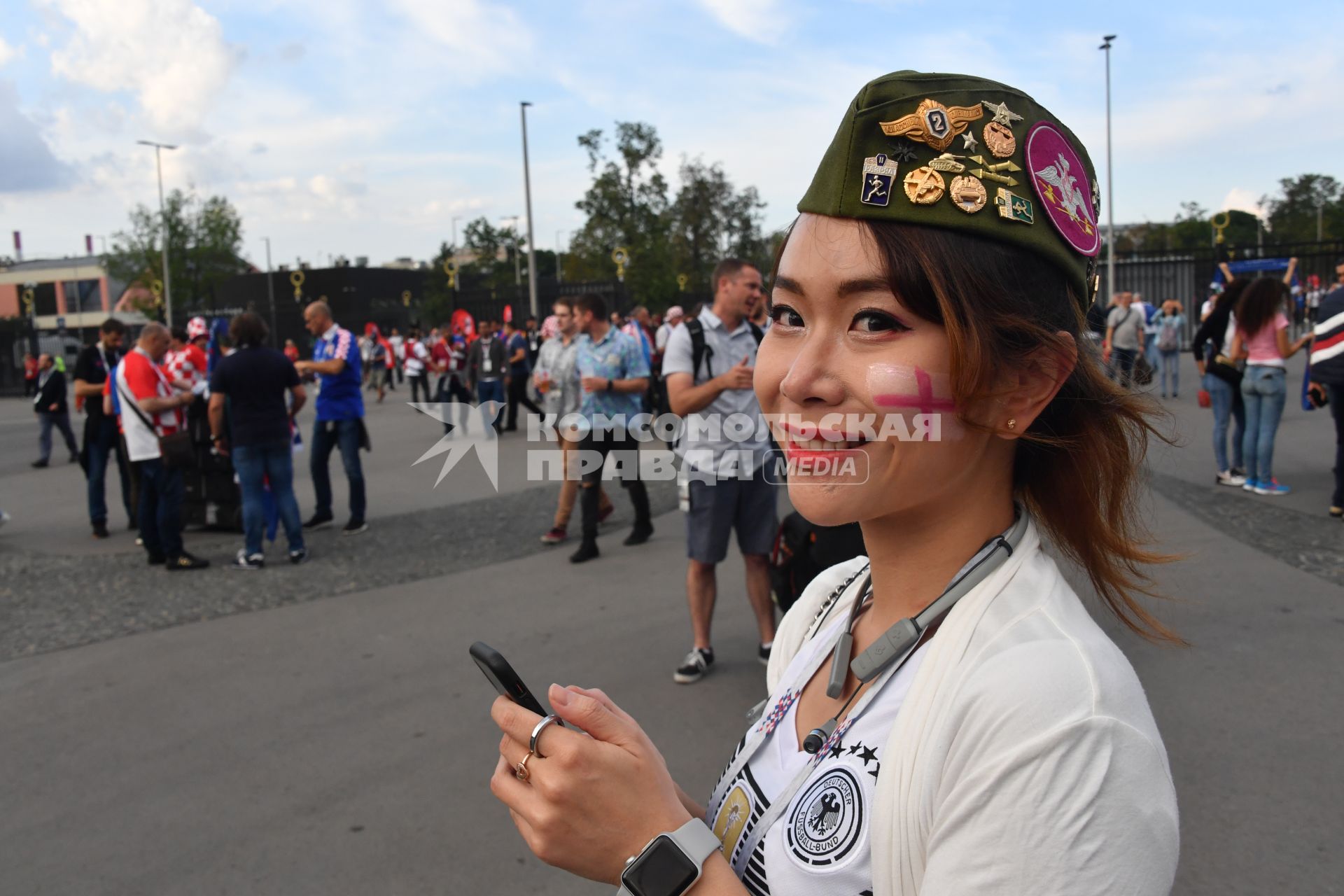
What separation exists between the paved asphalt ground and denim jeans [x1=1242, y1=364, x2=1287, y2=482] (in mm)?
358

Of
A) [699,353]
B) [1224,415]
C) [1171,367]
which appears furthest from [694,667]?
[1171,367]

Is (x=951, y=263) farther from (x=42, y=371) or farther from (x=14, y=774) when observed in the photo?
(x=42, y=371)

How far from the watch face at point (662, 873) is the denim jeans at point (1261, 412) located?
343 inches

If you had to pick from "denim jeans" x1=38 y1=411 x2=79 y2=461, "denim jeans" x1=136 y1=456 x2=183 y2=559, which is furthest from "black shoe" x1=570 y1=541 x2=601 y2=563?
"denim jeans" x1=38 y1=411 x2=79 y2=461

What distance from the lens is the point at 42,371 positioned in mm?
17578

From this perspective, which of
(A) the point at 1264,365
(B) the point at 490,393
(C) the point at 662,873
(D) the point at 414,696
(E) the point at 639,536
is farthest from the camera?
(B) the point at 490,393

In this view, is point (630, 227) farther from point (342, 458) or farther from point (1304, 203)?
point (1304, 203)

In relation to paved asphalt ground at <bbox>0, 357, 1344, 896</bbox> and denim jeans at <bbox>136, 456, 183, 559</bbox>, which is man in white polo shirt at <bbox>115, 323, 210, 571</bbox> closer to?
denim jeans at <bbox>136, 456, 183, 559</bbox>

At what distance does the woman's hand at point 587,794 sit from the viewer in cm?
110

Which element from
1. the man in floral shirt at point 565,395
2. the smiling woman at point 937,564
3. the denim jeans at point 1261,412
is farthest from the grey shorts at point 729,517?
the denim jeans at point 1261,412

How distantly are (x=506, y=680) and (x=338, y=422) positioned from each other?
26.7 feet

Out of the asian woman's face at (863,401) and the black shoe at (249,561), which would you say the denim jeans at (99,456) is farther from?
the asian woman's face at (863,401)

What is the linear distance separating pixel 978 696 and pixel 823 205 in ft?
1.98

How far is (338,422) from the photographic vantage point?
8805mm
